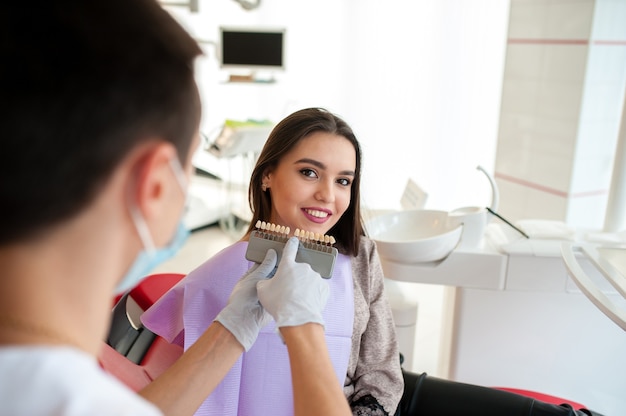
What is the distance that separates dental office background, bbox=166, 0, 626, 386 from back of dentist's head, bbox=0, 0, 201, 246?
5.45 feet

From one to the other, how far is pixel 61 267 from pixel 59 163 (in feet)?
0.36

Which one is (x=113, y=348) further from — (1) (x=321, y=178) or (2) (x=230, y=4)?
(2) (x=230, y=4)

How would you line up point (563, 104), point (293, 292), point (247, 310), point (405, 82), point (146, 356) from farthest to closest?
point (405, 82)
point (563, 104)
point (146, 356)
point (247, 310)
point (293, 292)

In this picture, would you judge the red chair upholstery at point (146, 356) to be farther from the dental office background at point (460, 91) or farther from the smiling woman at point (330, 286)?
the dental office background at point (460, 91)

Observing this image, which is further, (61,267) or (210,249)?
(210,249)

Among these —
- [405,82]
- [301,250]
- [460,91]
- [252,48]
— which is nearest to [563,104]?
[460,91]

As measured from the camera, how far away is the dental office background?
306 cm

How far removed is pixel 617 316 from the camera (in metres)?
1.39

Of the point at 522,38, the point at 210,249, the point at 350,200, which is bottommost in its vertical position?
the point at 210,249

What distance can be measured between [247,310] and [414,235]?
120 cm

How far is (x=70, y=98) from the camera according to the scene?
1.87 ft

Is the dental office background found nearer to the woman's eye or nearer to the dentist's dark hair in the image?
the dentist's dark hair

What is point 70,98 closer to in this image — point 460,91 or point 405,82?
point 460,91

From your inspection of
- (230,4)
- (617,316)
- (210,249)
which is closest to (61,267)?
(617,316)
